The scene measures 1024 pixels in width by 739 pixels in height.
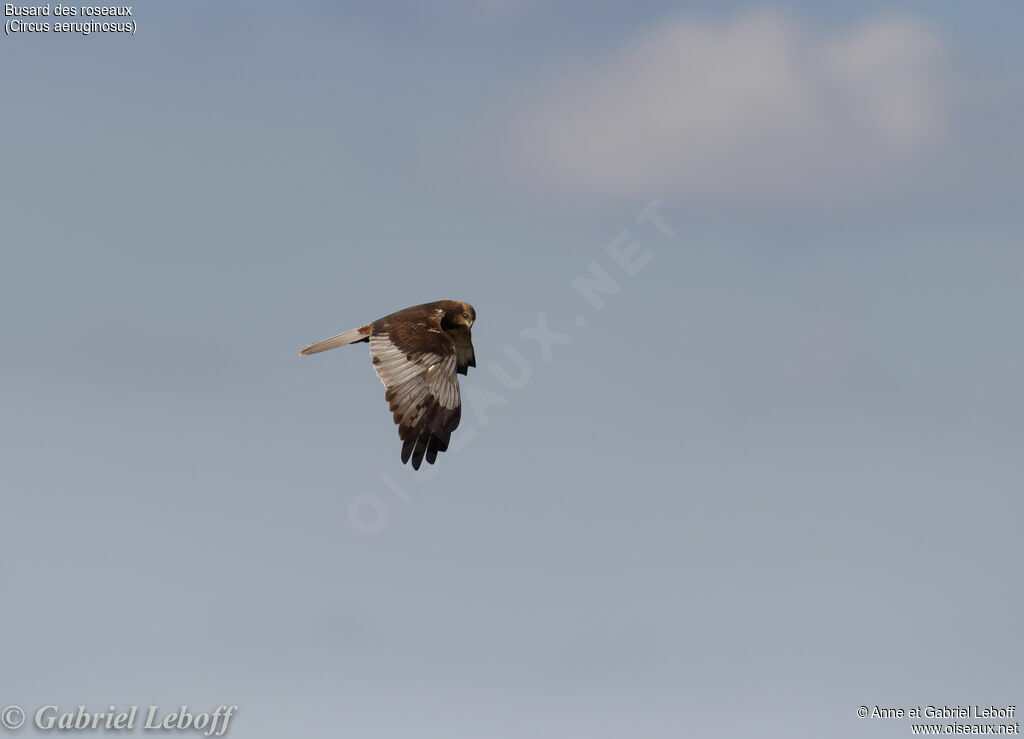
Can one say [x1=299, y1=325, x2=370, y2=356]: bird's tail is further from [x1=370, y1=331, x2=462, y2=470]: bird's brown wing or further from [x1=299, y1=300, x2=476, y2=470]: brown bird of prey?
[x1=370, y1=331, x2=462, y2=470]: bird's brown wing

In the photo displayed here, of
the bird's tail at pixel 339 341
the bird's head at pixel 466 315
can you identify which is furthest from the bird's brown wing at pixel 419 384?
the bird's head at pixel 466 315

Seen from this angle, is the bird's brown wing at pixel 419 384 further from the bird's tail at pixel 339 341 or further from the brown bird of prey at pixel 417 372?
the bird's tail at pixel 339 341

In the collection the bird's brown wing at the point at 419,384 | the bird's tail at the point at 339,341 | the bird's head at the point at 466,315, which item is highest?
the bird's head at the point at 466,315

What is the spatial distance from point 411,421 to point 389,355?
149 centimetres

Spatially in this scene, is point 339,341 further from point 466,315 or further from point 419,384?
point 419,384

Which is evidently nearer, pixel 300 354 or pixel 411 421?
pixel 411 421

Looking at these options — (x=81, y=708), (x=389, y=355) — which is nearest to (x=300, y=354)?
(x=389, y=355)

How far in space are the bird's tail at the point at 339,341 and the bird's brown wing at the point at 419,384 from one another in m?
0.79

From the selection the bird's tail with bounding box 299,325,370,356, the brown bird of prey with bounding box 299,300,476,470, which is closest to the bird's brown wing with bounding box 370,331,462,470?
the brown bird of prey with bounding box 299,300,476,470

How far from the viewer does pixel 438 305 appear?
24.7 metres

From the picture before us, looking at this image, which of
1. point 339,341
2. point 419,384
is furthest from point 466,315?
point 419,384

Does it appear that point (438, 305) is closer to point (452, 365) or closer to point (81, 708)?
point (452, 365)

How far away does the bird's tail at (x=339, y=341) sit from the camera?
24109 millimetres

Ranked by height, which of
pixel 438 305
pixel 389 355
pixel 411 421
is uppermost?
pixel 438 305
